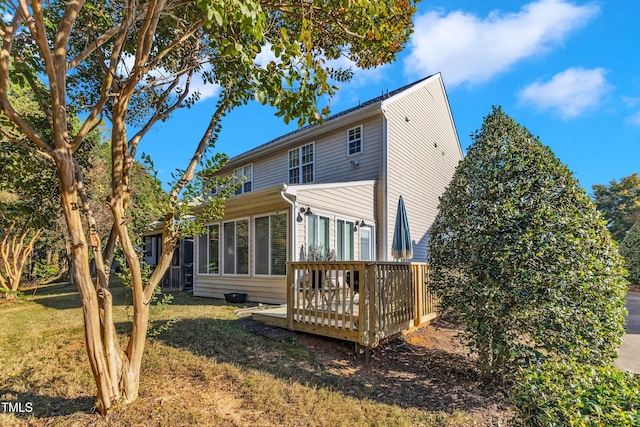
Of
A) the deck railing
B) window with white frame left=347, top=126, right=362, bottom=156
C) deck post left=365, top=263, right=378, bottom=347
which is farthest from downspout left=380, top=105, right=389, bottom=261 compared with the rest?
deck post left=365, top=263, right=378, bottom=347

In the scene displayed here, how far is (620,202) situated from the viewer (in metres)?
28.3

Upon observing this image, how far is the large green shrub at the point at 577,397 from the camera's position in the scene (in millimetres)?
2066

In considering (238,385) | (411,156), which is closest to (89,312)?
(238,385)

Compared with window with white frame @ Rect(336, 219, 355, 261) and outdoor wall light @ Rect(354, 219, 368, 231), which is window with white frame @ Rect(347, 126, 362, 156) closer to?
outdoor wall light @ Rect(354, 219, 368, 231)

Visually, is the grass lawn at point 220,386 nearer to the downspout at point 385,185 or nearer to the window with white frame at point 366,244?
the window with white frame at point 366,244

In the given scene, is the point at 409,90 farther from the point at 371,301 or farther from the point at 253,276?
the point at 371,301

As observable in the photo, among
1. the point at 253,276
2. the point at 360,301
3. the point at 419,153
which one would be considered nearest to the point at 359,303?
the point at 360,301

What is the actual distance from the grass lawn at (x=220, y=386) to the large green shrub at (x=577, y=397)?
1241 millimetres

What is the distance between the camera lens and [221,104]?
14.1ft

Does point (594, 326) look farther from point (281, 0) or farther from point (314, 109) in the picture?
point (281, 0)

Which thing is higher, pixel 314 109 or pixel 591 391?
pixel 314 109

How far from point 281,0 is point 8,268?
12.7 m

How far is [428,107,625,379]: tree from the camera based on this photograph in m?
4.05

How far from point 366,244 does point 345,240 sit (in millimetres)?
1126
